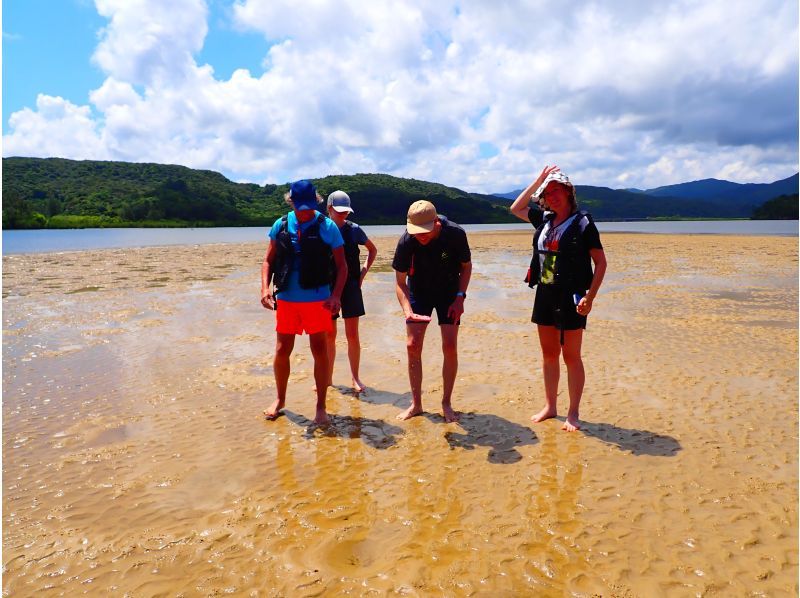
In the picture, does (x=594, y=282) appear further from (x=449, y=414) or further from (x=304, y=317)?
(x=304, y=317)

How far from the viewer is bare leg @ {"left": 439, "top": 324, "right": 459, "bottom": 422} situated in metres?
5.18

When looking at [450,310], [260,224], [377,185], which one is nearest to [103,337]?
[450,310]

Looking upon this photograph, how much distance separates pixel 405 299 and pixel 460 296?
22.6 inches

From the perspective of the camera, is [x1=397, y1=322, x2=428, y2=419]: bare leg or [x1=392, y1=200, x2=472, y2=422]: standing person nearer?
[x1=392, y1=200, x2=472, y2=422]: standing person

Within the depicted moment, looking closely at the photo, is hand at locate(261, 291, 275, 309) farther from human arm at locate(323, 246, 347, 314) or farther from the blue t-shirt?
human arm at locate(323, 246, 347, 314)

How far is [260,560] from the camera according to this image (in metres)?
3.09

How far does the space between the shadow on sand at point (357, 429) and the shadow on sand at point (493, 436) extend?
544 mm

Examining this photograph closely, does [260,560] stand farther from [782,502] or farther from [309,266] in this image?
[782,502]

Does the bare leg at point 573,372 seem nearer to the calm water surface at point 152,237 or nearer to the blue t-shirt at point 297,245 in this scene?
the blue t-shirt at point 297,245

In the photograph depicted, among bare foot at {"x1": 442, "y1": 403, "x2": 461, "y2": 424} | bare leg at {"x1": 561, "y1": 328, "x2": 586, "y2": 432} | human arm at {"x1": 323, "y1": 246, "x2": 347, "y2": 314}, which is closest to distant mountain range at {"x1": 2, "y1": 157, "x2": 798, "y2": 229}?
human arm at {"x1": 323, "y1": 246, "x2": 347, "y2": 314}

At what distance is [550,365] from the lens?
5219 millimetres

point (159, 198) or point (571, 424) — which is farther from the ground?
point (159, 198)

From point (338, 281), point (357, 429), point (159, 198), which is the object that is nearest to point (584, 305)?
point (338, 281)

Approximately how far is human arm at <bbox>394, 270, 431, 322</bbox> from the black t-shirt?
8 centimetres
